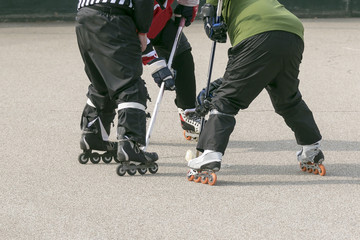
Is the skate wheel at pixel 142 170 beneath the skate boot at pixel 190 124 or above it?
above

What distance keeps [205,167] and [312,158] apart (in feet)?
2.71

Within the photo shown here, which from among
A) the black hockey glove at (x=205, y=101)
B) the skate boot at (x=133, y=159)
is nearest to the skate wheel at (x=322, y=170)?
the black hockey glove at (x=205, y=101)

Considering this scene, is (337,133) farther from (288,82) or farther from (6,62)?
(6,62)

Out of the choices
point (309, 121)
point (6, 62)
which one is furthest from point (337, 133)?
point (6, 62)

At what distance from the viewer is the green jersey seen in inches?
205

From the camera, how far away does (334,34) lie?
39.4 feet

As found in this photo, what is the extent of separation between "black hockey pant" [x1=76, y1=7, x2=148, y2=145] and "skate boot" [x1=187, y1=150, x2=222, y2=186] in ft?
1.38

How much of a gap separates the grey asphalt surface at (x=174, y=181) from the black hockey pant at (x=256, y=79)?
1.39 feet

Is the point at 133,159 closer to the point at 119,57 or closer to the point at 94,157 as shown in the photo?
the point at 94,157

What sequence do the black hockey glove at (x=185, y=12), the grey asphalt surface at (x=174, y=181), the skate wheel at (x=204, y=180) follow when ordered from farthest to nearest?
the black hockey glove at (x=185, y=12), the skate wheel at (x=204, y=180), the grey asphalt surface at (x=174, y=181)

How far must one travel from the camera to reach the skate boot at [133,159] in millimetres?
5504

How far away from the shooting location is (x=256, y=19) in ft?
17.1

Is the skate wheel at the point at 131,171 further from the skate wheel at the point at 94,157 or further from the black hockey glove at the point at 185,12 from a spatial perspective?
the black hockey glove at the point at 185,12

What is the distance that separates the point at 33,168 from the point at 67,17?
7.89m
